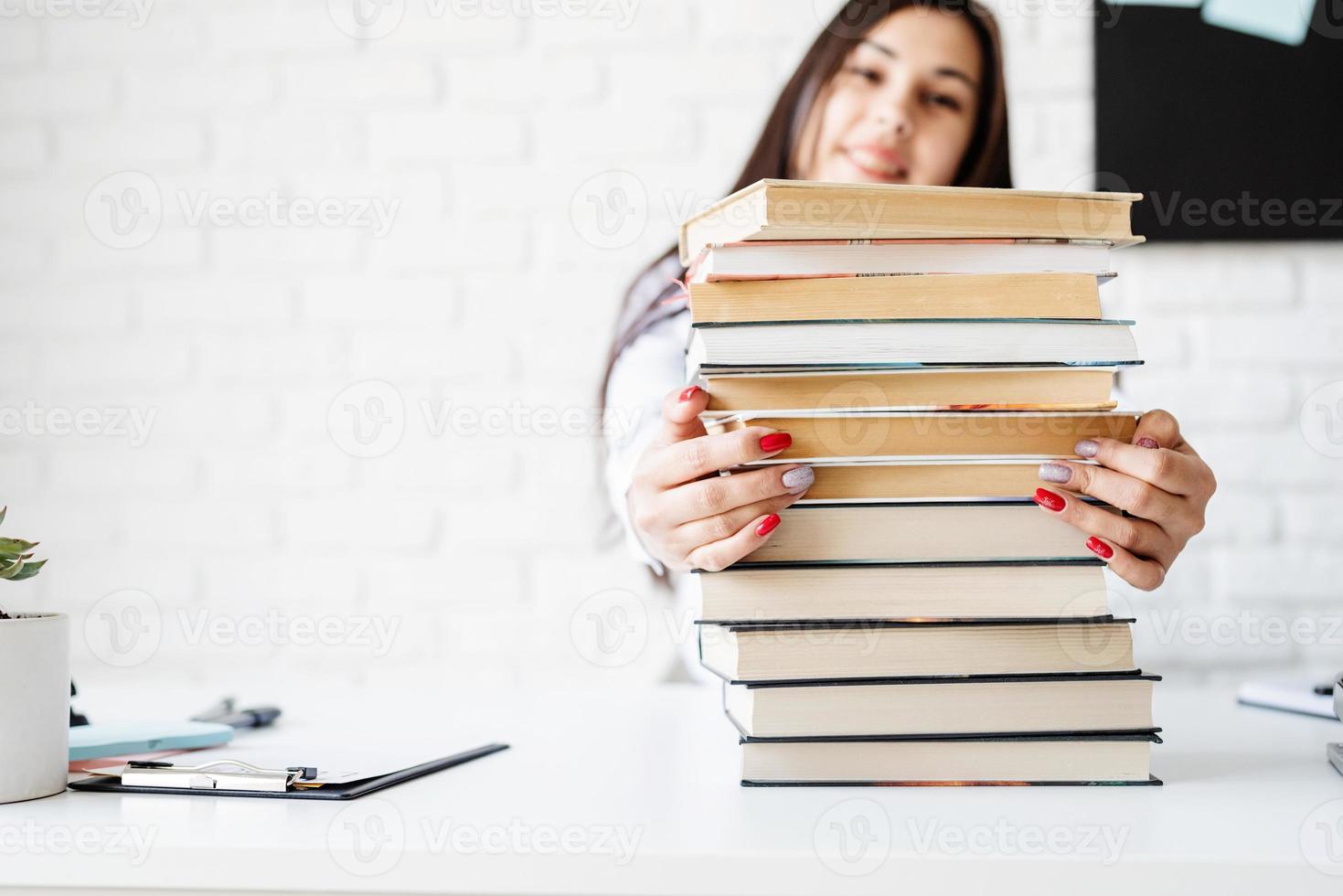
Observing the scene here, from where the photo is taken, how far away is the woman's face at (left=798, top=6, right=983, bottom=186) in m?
1.55

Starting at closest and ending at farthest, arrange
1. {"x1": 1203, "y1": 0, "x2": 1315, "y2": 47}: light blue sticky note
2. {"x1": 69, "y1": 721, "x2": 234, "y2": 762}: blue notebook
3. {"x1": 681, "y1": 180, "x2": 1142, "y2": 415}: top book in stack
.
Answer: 1. {"x1": 681, "y1": 180, "x2": 1142, "y2": 415}: top book in stack
2. {"x1": 69, "y1": 721, "x2": 234, "y2": 762}: blue notebook
3. {"x1": 1203, "y1": 0, "x2": 1315, "y2": 47}: light blue sticky note

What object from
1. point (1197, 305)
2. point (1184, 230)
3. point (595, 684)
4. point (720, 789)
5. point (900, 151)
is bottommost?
point (595, 684)

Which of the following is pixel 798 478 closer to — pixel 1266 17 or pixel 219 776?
pixel 219 776

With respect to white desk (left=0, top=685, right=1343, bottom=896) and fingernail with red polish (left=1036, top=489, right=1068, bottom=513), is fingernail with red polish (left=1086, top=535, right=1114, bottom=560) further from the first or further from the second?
white desk (left=0, top=685, right=1343, bottom=896)

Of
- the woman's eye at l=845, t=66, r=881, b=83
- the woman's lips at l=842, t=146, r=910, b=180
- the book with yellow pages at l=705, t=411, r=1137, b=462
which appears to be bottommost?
the book with yellow pages at l=705, t=411, r=1137, b=462

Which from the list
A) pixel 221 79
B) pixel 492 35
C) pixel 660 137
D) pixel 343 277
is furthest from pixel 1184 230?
pixel 221 79

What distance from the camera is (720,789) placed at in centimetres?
63

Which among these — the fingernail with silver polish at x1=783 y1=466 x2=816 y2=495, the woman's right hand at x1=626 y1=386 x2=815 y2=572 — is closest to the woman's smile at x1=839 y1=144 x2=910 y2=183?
the woman's right hand at x1=626 y1=386 x2=815 y2=572

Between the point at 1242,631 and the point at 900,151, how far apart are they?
835 millimetres

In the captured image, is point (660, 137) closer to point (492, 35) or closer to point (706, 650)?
point (492, 35)

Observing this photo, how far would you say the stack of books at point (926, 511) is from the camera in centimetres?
62

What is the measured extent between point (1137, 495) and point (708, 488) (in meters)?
0.26

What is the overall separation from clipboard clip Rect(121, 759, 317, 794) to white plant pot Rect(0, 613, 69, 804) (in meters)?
0.05

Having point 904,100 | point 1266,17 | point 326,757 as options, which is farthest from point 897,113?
point 326,757
